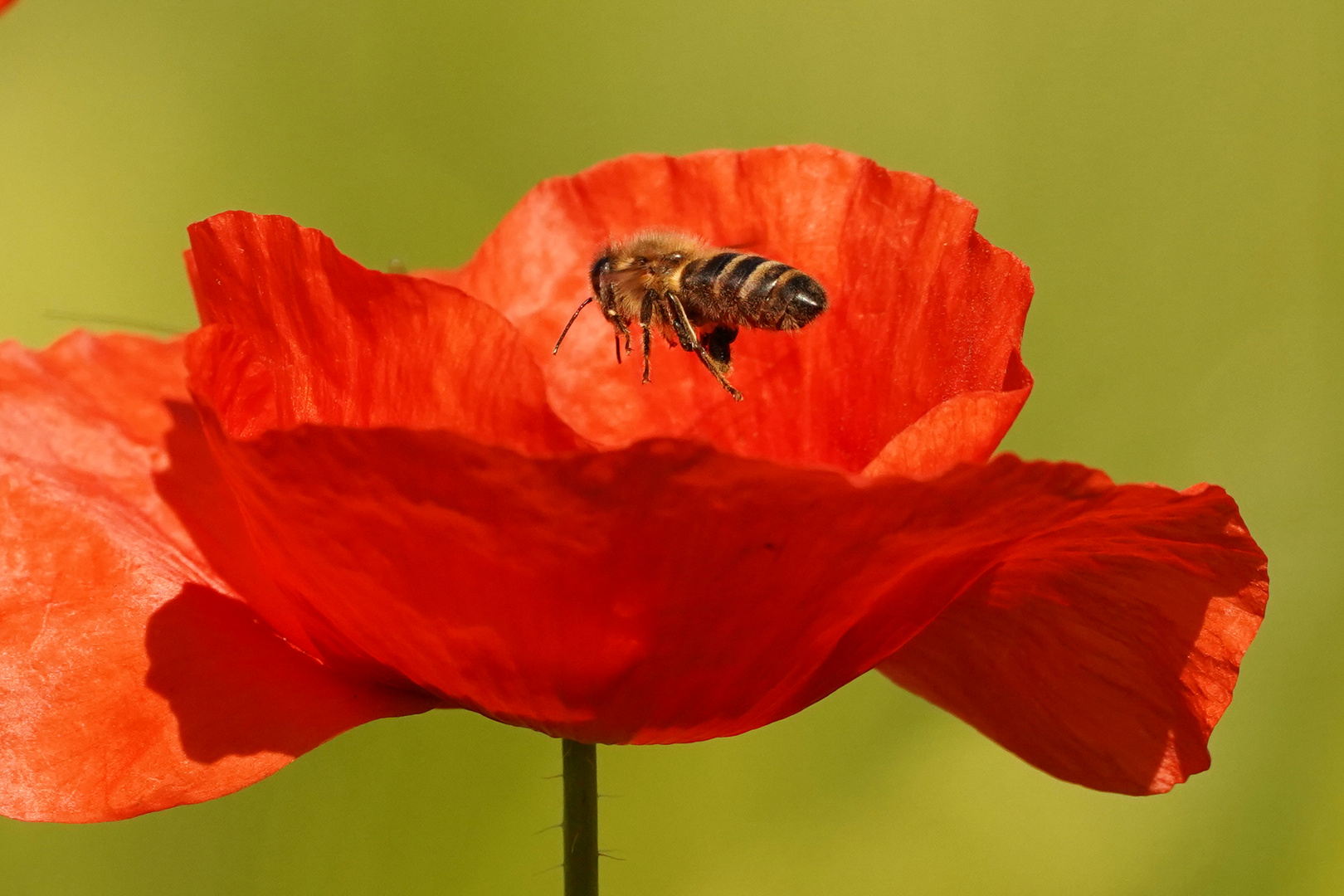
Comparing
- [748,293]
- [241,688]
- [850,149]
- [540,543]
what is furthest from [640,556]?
[850,149]

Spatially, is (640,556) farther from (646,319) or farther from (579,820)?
(646,319)

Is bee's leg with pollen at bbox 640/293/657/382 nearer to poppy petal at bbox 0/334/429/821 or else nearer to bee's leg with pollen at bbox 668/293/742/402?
bee's leg with pollen at bbox 668/293/742/402

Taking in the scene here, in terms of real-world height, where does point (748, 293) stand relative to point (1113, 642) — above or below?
above

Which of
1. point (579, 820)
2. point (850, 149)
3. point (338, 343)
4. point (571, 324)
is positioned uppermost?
point (850, 149)

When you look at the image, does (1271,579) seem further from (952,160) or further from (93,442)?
(93,442)

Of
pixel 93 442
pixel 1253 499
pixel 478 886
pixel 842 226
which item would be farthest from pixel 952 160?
pixel 93 442

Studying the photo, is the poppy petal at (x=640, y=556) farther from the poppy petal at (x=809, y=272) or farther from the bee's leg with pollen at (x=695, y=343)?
the bee's leg with pollen at (x=695, y=343)
